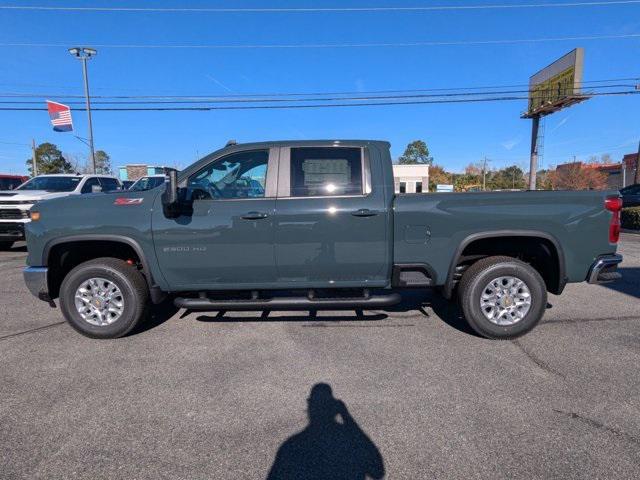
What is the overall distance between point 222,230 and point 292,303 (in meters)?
1.02

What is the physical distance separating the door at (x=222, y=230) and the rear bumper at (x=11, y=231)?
7.77 m

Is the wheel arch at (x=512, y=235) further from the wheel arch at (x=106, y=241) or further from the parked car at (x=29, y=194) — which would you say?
the parked car at (x=29, y=194)

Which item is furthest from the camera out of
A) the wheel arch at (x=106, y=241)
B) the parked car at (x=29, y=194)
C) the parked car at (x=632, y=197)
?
the parked car at (x=632, y=197)

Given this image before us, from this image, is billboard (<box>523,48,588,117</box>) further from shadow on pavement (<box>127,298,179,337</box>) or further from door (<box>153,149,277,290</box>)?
shadow on pavement (<box>127,298,179,337</box>)

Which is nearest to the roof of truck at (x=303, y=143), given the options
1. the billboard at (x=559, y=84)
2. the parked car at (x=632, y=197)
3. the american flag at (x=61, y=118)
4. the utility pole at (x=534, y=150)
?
the parked car at (x=632, y=197)

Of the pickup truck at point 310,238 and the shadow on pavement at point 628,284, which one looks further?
the shadow on pavement at point 628,284

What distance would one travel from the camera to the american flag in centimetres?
2269

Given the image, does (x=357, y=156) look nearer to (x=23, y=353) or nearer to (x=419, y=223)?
(x=419, y=223)

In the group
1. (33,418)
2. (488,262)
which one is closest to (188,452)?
(33,418)

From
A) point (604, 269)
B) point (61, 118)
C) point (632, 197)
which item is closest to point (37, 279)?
point (604, 269)

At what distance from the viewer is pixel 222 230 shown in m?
3.86

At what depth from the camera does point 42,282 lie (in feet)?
13.0

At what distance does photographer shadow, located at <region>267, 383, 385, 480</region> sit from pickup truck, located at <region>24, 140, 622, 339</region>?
138 cm

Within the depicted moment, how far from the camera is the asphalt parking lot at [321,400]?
228cm
